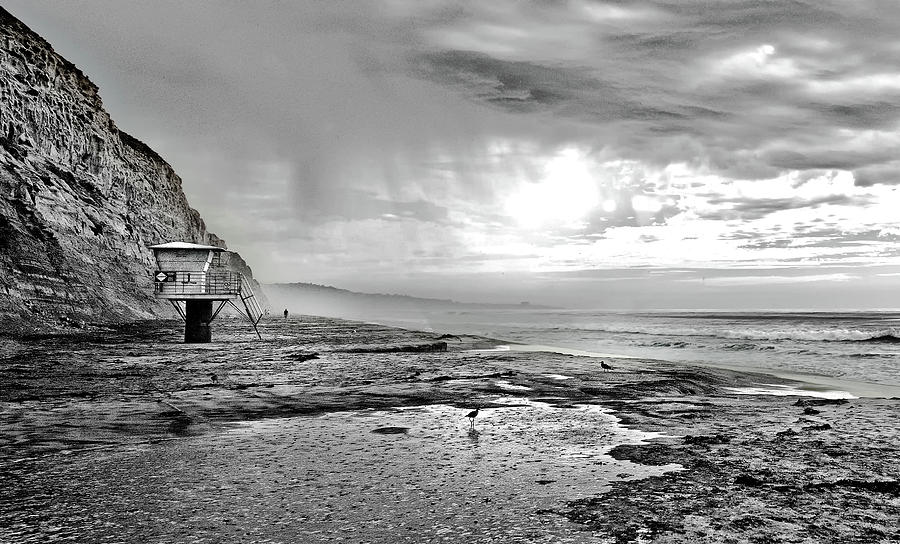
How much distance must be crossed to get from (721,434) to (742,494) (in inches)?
133

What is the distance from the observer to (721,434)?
9148 millimetres

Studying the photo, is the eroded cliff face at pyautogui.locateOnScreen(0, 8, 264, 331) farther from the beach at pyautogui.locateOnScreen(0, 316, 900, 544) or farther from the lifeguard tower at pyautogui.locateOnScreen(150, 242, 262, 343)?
the beach at pyautogui.locateOnScreen(0, 316, 900, 544)

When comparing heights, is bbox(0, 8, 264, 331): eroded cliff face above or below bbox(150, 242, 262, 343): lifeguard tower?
above

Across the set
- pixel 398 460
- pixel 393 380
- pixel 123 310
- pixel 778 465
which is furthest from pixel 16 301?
pixel 778 465

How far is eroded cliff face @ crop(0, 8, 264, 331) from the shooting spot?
3753 cm

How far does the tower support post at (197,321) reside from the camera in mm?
31094

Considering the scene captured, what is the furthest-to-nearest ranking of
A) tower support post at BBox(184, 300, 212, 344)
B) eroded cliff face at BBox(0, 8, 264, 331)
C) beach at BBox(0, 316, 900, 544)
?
→ eroded cliff face at BBox(0, 8, 264, 331), tower support post at BBox(184, 300, 212, 344), beach at BBox(0, 316, 900, 544)

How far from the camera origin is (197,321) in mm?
31328

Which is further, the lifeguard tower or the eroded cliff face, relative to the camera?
the eroded cliff face

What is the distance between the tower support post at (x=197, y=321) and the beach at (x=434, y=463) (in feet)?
52.0

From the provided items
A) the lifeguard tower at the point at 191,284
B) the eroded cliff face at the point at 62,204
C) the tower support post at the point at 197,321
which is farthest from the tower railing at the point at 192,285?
the eroded cliff face at the point at 62,204

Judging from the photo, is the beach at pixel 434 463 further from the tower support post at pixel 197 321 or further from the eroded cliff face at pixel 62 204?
the eroded cliff face at pixel 62 204

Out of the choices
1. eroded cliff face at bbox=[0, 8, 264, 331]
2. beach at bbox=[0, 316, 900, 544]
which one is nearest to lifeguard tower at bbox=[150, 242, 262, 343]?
eroded cliff face at bbox=[0, 8, 264, 331]

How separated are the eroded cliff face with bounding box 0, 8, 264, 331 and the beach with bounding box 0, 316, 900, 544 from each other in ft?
84.9
